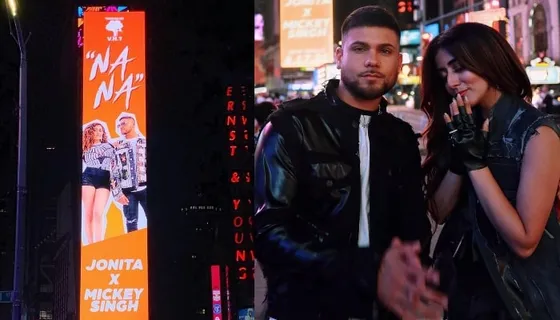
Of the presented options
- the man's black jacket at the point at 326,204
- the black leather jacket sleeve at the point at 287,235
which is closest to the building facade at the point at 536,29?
the man's black jacket at the point at 326,204

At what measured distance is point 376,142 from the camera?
1466mm

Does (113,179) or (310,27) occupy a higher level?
(310,27)

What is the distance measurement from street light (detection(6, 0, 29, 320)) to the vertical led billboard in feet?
0.63

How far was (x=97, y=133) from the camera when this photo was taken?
1995mm

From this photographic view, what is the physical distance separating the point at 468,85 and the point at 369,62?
0.29m

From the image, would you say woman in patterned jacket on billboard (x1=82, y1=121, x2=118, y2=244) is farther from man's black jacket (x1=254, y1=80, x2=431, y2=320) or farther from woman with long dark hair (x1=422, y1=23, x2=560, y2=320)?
woman with long dark hair (x1=422, y1=23, x2=560, y2=320)

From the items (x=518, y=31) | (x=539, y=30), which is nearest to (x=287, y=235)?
(x=518, y=31)

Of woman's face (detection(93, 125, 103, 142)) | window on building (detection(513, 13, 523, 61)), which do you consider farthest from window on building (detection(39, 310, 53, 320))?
window on building (detection(513, 13, 523, 61))

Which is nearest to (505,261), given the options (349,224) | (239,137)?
(349,224)

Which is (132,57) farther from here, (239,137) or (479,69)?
Result: (479,69)

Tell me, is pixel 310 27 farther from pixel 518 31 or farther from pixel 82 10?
pixel 518 31

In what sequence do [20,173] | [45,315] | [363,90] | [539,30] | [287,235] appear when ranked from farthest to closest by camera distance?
[539,30] < [45,315] < [20,173] < [363,90] < [287,235]

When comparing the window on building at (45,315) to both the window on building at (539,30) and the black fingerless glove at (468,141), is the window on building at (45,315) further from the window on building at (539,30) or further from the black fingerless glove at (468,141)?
the window on building at (539,30)

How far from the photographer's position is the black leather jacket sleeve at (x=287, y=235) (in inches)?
52.2
